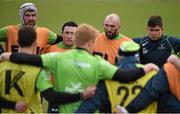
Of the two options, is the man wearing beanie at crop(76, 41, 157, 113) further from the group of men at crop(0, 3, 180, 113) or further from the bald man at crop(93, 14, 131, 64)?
the bald man at crop(93, 14, 131, 64)

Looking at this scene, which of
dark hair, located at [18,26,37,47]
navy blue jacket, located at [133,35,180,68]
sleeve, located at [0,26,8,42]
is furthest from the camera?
sleeve, located at [0,26,8,42]

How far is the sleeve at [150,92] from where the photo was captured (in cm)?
330

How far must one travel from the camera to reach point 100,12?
12.9 m

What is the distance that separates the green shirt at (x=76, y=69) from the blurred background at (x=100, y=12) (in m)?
8.99

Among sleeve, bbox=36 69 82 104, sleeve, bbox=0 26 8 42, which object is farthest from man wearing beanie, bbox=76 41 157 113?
sleeve, bbox=0 26 8 42

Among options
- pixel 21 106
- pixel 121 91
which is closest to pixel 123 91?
pixel 121 91

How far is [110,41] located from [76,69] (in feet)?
7.21

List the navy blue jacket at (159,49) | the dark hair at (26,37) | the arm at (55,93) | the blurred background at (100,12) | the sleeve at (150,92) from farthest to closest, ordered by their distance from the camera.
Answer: the blurred background at (100,12) → the navy blue jacket at (159,49) → the dark hair at (26,37) → the arm at (55,93) → the sleeve at (150,92)

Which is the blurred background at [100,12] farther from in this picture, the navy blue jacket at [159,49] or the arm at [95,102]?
the arm at [95,102]

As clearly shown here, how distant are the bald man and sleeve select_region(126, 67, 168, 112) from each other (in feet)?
6.89

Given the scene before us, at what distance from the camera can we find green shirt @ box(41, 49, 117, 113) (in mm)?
3449

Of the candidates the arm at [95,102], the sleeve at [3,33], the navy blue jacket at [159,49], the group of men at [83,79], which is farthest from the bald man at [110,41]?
the arm at [95,102]

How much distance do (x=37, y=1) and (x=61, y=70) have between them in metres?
9.40

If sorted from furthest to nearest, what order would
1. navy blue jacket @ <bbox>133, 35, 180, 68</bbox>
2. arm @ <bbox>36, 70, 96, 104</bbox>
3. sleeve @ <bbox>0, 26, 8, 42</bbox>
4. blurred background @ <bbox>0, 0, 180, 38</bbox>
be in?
blurred background @ <bbox>0, 0, 180, 38</bbox>, sleeve @ <bbox>0, 26, 8, 42</bbox>, navy blue jacket @ <bbox>133, 35, 180, 68</bbox>, arm @ <bbox>36, 70, 96, 104</bbox>
